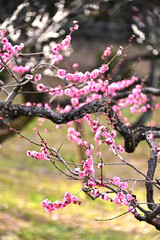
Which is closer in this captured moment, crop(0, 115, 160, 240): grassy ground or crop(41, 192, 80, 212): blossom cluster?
crop(41, 192, 80, 212): blossom cluster

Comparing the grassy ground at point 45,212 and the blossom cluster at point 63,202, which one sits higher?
the grassy ground at point 45,212

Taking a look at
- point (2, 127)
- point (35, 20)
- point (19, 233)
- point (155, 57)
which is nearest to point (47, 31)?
point (35, 20)

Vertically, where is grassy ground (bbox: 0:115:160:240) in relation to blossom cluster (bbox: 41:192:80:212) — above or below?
above

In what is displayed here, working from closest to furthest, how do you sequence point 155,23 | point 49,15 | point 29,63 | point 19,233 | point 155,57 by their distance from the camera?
point 19,233 < point 29,63 < point 49,15 < point 155,57 < point 155,23

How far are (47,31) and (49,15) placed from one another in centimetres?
67

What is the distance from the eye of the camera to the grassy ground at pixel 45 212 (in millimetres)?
9156

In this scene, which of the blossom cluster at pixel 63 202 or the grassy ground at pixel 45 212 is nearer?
the blossom cluster at pixel 63 202

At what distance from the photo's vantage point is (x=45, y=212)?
10.9 metres

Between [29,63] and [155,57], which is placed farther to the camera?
[155,57]

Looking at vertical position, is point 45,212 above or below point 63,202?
above

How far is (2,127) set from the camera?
1108 centimetres

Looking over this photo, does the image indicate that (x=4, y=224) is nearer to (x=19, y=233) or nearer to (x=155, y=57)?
(x=19, y=233)

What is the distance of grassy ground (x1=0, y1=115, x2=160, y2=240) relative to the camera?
916 cm

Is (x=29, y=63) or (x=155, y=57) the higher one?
(x=155, y=57)
